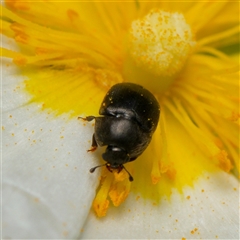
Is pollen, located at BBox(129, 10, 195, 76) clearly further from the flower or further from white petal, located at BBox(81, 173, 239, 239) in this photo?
white petal, located at BBox(81, 173, 239, 239)

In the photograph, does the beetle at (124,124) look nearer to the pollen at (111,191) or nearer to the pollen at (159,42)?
the pollen at (111,191)

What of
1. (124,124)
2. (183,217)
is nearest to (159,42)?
(124,124)

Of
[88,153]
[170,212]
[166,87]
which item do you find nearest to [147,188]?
[170,212]

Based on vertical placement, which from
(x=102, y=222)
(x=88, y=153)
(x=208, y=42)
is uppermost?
(x=208, y=42)

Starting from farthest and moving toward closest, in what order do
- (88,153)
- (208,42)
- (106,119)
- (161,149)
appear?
(208,42)
(161,149)
(88,153)
(106,119)

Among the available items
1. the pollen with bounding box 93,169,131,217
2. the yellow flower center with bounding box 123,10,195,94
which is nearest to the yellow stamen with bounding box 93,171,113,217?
the pollen with bounding box 93,169,131,217

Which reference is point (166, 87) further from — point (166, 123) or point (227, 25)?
point (227, 25)

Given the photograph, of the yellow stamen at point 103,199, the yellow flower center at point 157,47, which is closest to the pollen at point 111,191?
the yellow stamen at point 103,199
